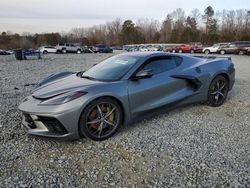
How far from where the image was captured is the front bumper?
10.9 ft

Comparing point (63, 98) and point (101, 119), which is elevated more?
point (63, 98)

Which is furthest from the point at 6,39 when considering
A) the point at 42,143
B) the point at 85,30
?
the point at 42,143

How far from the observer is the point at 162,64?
446cm

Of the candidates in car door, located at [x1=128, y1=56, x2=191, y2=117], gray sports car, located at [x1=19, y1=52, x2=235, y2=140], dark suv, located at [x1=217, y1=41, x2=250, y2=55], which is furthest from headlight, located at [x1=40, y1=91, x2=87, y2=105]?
dark suv, located at [x1=217, y1=41, x2=250, y2=55]

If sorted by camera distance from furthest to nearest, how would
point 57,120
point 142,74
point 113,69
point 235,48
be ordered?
point 235,48 < point 113,69 < point 142,74 < point 57,120

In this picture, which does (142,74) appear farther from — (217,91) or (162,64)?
(217,91)

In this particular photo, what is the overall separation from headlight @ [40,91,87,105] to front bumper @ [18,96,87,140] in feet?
0.20

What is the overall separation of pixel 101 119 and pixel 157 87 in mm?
1154

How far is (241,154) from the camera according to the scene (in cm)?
321

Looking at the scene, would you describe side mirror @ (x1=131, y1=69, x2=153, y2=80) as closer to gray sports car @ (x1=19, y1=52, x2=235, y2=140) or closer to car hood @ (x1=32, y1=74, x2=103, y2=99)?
gray sports car @ (x1=19, y1=52, x2=235, y2=140)

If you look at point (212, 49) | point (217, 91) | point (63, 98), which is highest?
point (212, 49)

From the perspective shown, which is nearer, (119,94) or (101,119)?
(101,119)

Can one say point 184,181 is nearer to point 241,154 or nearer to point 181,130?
point 241,154

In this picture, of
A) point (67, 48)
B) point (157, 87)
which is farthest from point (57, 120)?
point (67, 48)
